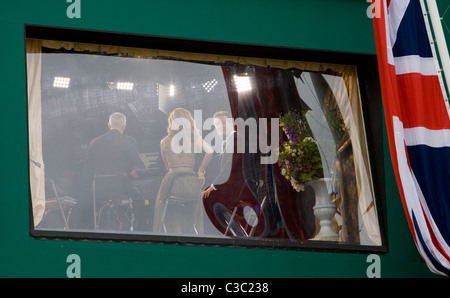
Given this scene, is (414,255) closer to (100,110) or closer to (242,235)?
(242,235)

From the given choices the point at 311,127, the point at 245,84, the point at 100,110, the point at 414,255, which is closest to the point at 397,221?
the point at 414,255

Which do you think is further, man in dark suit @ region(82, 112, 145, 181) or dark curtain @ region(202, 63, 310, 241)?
dark curtain @ region(202, 63, 310, 241)

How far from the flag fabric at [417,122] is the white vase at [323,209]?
95cm

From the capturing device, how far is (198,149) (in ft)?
20.1

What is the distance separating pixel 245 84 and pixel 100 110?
1145 millimetres

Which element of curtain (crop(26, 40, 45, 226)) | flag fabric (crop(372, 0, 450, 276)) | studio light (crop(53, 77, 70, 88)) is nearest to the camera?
flag fabric (crop(372, 0, 450, 276))

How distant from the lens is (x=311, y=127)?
6.41 metres

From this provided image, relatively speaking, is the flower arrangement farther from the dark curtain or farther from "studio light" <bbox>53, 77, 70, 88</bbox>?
"studio light" <bbox>53, 77, 70, 88</bbox>

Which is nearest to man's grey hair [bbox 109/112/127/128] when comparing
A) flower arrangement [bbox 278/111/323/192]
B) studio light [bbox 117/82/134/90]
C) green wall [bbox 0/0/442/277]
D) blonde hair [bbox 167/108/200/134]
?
studio light [bbox 117/82/134/90]

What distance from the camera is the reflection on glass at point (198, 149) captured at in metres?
5.81

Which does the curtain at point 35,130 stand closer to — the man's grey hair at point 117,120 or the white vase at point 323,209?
the man's grey hair at point 117,120

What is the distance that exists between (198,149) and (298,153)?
78 cm

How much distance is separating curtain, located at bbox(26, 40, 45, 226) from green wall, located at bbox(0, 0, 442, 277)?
4.4 inches

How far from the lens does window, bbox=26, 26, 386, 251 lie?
5793 mm
